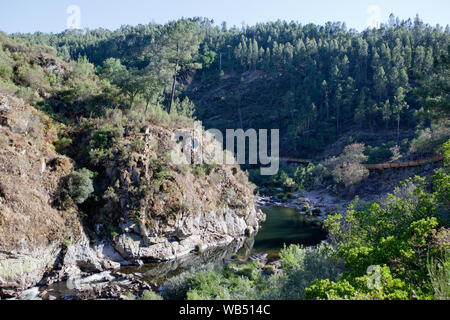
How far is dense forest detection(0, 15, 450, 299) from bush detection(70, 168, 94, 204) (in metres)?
0.09

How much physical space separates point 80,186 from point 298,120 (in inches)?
2345

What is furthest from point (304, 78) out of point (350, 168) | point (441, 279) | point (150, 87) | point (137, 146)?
point (441, 279)

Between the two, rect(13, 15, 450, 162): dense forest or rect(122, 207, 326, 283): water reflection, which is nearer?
rect(122, 207, 326, 283): water reflection

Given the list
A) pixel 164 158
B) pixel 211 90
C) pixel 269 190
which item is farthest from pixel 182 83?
pixel 164 158

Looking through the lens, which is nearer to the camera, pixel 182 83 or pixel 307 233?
pixel 307 233

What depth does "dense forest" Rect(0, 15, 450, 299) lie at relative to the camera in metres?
11.0

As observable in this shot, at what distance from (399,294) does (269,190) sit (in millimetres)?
50093

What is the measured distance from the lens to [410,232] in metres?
11.0

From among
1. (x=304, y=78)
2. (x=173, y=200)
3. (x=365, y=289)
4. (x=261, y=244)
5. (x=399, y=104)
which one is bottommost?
(x=261, y=244)

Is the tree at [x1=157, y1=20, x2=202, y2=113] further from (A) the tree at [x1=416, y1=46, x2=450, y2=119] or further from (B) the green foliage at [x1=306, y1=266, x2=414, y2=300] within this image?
(B) the green foliage at [x1=306, y1=266, x2=414, y2=300]

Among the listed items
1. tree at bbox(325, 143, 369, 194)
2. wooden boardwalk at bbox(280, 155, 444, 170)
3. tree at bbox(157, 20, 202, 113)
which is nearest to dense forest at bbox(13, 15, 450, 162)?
tree at bbox(157, 20, 202, 113)

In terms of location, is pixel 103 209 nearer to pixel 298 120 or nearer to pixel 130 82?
pixel 130 82

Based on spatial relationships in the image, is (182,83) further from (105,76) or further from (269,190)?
(105,76)

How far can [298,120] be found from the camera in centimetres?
7388
